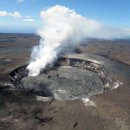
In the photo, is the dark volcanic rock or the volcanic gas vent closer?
→ the dark volcanic rock

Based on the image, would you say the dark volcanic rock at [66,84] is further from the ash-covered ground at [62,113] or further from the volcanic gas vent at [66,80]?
the ash-covered ground at [62,113]

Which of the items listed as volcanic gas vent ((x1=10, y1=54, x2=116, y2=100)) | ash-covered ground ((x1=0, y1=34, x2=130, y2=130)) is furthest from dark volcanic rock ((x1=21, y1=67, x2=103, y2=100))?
ash-covered ground ((x1=0, y1=34, x2=130, y2=130))

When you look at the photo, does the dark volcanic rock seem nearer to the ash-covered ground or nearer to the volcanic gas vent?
the volcanic gas vent

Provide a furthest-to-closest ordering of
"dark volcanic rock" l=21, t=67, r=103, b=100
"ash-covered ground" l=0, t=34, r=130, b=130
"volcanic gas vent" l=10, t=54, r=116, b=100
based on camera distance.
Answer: "volcanic gas vent" l=10, t=54, r=116, b=100, "dark volcanic rock" l=21, t=67, r=103, b=100, "ash-covered ground" l=0, t=34, r=130, b=130

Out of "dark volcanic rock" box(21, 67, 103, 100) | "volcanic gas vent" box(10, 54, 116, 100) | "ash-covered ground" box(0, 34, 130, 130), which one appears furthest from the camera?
"volcanic gas vent" box(10, 54, 116, 100)

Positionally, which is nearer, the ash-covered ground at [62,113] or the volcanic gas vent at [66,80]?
the ash-covered ground at [62,113]

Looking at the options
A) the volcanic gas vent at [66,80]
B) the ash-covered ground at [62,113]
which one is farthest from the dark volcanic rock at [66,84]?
the ash-covered ground at [62,113]

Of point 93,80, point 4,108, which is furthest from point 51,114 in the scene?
point 93,80

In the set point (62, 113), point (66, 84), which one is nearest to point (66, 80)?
point (66, 84)
